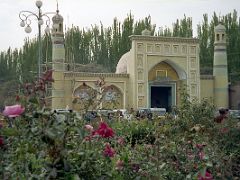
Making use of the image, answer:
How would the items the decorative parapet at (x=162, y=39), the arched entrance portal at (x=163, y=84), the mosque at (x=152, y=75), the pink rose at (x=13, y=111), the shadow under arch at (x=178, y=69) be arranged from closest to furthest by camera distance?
the pink rose at (x=13, y=111)
the mosque at (x=152, y=75)
the decorative parapet at (x=162, y=39)
the arched entrance portal at (x=163, y=84)
the shadow under arch at (x=178, y=69)

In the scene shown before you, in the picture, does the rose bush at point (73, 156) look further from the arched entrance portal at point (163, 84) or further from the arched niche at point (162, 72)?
the arched niche at point (162, 72)

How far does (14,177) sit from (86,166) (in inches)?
19.3

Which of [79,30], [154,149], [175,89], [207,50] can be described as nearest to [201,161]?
[154,149]

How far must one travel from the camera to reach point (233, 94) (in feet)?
105

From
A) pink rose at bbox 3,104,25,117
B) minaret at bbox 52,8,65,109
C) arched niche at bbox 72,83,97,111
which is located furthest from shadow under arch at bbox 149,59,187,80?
pink rose at bbox 3,104,25,117

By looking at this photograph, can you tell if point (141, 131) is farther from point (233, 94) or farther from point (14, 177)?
point (233, 94)

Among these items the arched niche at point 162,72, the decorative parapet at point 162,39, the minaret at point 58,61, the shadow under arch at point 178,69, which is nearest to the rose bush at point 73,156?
the minaret at point 58,61

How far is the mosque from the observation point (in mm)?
27259

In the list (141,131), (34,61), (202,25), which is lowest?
(141,131)

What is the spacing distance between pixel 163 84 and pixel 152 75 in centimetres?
82

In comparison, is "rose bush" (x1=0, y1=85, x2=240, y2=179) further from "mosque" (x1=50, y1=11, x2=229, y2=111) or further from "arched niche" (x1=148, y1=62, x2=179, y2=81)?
"arched niche" (x1=148, y1=62, x2=179, y2=81)

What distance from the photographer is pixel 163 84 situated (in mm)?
29500

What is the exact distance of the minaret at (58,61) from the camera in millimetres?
26952

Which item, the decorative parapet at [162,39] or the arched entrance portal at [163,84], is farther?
the arched entrance portal at [163,84]
